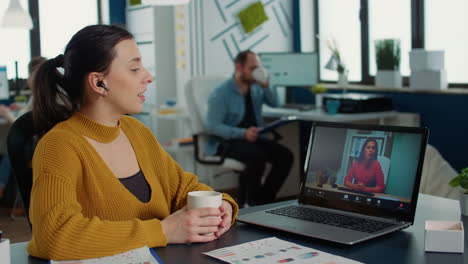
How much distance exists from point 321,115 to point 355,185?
282 cm

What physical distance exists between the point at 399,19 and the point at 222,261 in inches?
158

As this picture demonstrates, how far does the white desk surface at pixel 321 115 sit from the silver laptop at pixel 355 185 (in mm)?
2389

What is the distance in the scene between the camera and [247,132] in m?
4.29

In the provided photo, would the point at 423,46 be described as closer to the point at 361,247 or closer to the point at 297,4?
the point at 297,4

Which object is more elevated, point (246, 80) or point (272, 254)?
point (246, 80)

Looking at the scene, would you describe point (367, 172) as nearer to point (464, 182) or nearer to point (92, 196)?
point (464, 182)

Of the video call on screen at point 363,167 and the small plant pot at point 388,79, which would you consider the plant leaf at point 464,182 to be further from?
the small plant pot at point 388,79

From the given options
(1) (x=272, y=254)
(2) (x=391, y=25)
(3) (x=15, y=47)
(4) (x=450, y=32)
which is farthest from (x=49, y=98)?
(3) (x=15, y=47)

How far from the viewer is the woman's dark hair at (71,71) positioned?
5.25 ft

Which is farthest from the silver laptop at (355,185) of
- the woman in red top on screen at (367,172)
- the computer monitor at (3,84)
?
the computer monitor at (3,84)

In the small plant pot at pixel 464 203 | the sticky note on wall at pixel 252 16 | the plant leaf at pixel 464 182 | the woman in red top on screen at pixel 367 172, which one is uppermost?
the sticky note on wall at pixel 252 16

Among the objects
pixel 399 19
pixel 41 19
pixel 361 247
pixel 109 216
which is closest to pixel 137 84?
pixel 109 216

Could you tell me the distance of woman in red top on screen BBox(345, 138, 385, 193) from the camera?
157 centimetres

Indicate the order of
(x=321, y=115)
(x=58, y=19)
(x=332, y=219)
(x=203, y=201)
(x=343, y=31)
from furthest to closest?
1. (x=58, y=19)
2. (x=343, y=31)
3. (x=321, y=115)
4. (x=332, y=219)
5. (x=203, y=201)
